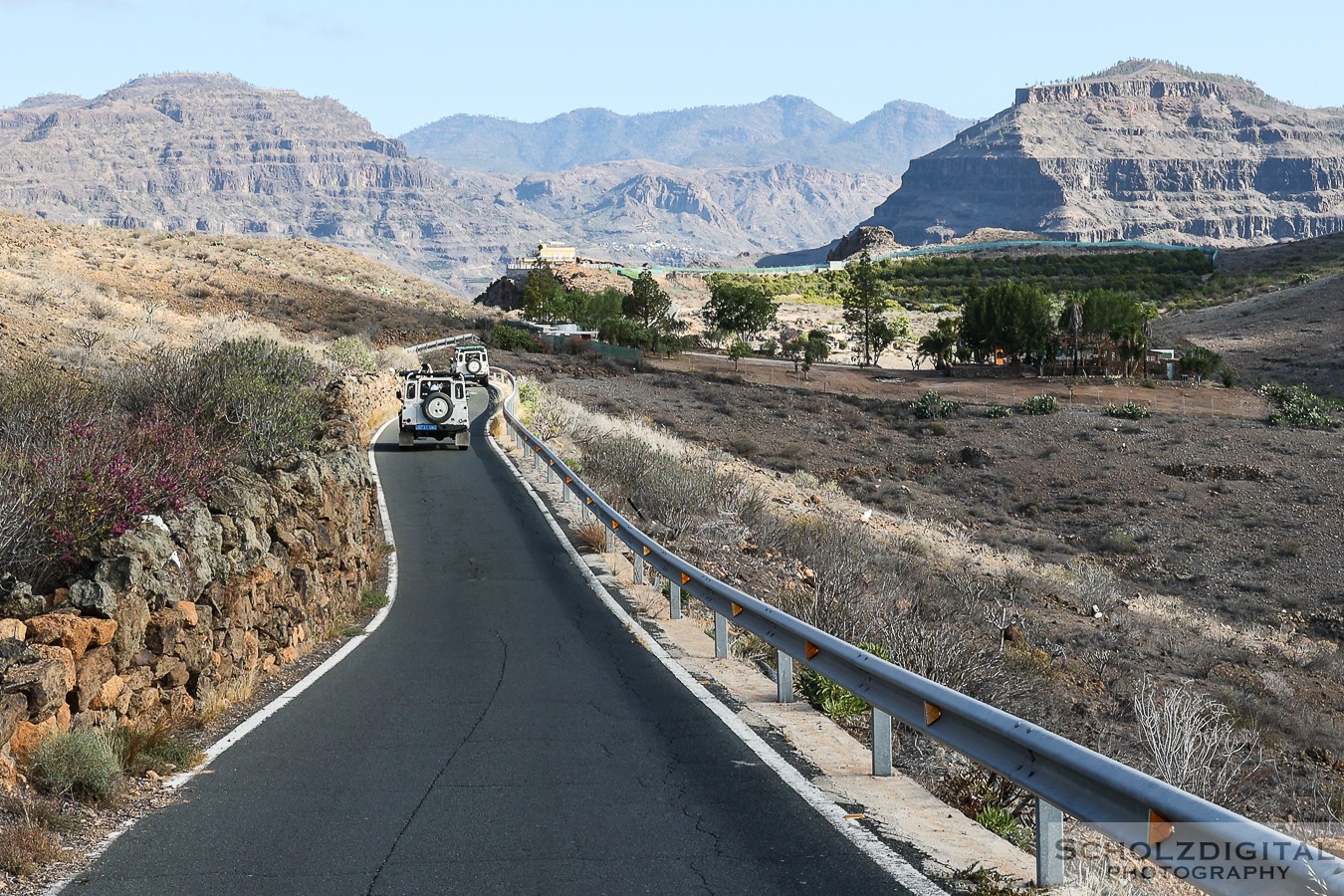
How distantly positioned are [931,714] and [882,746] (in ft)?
2.81

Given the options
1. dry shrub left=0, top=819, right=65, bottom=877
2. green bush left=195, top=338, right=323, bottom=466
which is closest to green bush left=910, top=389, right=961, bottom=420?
green bush left=195, top=338, right=323, bottom=466

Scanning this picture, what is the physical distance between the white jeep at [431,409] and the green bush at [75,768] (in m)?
22.6

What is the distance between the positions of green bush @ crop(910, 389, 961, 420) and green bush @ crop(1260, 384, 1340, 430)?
445 inches

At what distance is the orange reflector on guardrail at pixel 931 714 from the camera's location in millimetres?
6277

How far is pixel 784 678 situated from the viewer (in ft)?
29.4

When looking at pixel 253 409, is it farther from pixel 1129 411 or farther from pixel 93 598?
pixel 1129 411

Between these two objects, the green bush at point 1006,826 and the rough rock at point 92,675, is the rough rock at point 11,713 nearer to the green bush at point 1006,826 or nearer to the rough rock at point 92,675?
the rough rock at point 92,675

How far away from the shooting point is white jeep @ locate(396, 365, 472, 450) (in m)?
29.1

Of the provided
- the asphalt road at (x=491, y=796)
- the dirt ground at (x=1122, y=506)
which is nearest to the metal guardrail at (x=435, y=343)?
the dirt ground at (x=1122, y=506)

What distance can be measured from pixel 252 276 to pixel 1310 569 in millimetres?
70589

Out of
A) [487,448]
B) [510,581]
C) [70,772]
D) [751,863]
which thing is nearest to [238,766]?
[70,772]

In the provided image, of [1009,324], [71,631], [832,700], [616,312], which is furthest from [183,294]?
[832,700]

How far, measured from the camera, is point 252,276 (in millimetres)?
82000

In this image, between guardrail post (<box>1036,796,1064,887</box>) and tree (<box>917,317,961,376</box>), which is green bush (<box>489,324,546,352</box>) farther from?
guardrail post (<box>1036,796,1064,887</box>)
